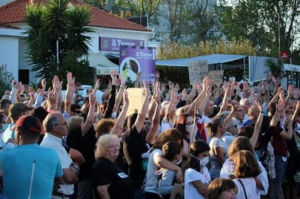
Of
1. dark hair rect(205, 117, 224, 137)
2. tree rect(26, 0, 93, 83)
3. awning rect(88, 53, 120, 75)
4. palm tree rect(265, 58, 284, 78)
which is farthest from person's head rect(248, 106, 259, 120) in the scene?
awning rect(88, 53, 120, 75)

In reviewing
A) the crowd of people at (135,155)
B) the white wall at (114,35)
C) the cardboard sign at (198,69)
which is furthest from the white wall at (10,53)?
the crowd of people at (135,155)

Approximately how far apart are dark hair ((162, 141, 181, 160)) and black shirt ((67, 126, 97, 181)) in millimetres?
981

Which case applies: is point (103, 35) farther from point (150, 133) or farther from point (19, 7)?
point (150, 133)

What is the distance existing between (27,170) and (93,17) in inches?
1173

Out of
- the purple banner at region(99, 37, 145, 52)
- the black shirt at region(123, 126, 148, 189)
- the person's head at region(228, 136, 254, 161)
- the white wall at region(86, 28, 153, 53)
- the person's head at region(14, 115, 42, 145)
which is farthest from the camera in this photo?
the purple banner at region(99, 37, 145, 52)

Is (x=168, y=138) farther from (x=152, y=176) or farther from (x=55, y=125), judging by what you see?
(x=55, y=125)

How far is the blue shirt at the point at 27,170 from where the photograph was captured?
494cm

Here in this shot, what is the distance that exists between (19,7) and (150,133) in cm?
2951

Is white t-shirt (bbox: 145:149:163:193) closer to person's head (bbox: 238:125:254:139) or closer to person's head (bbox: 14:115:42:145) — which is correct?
person's head (bbox: 238:125:254:139)

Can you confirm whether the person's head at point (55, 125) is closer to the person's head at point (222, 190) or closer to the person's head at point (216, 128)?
the person's head at point (222, 190)

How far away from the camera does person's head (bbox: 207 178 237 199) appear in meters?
5.41

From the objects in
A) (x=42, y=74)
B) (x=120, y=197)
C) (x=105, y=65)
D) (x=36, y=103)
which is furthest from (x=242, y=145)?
(x=105, y=65)

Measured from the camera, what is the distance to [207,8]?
64.0 m

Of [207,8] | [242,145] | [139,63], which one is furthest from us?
[207,8]
